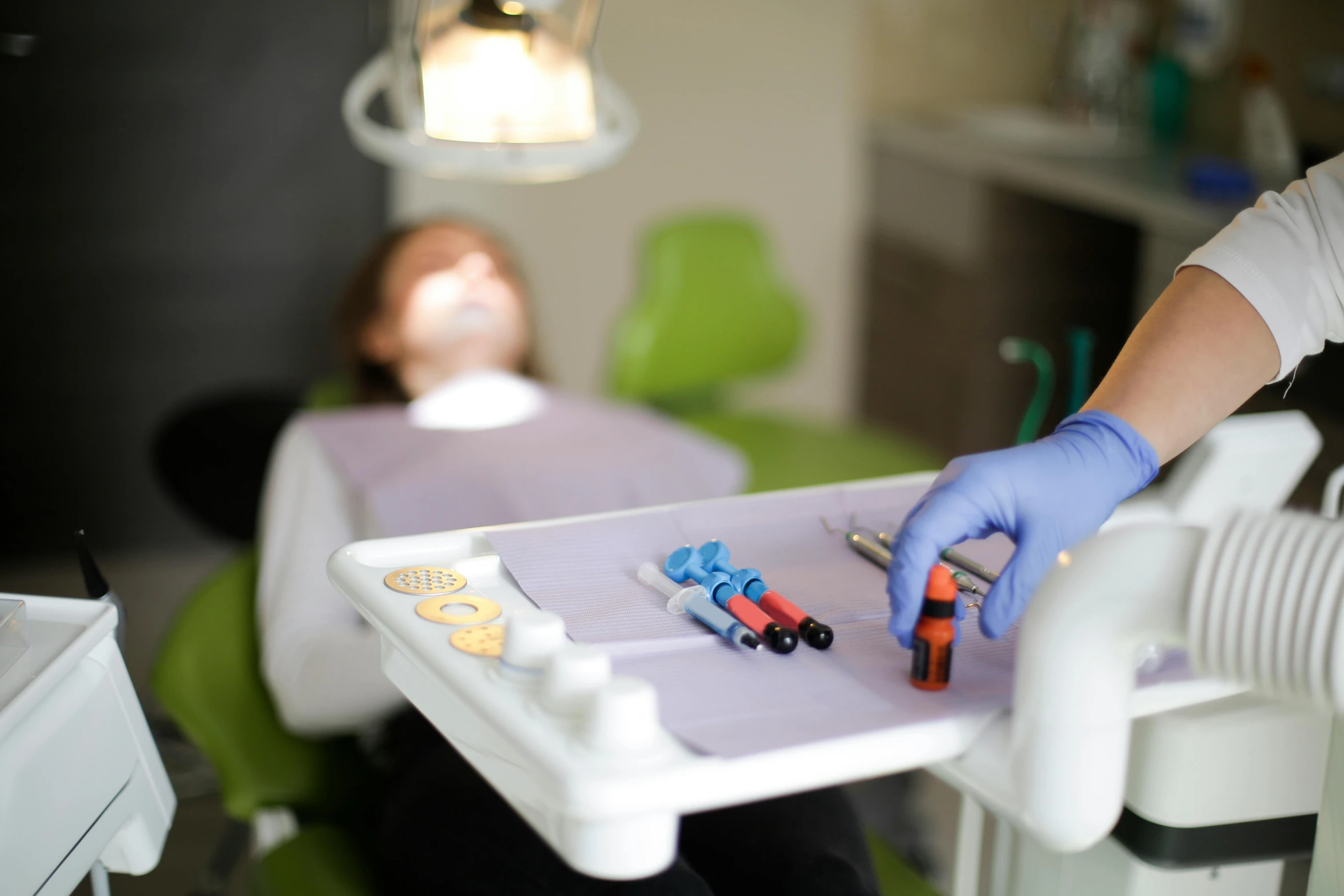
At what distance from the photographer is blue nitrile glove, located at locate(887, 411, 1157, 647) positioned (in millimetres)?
787

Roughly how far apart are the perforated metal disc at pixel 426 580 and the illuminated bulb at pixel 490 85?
38cm

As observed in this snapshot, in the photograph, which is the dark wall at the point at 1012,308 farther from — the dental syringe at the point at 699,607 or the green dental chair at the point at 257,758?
the dental syringe at the point at 699,607

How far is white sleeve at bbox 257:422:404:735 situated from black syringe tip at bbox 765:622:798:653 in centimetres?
60

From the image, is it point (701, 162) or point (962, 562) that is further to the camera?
point (701, 162)

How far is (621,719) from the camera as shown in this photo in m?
0.65

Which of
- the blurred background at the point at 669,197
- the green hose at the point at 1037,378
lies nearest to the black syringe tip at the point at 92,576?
the green hose at the point at 1037,378

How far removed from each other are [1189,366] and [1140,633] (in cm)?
32

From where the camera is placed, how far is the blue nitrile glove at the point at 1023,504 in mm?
787

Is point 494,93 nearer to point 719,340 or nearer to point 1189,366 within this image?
point 1189,366

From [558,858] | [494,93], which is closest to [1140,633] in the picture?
[558,858]

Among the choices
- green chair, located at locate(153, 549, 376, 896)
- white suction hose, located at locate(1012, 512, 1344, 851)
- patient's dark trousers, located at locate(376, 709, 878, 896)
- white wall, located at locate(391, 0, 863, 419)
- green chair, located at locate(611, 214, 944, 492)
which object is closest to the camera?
white suction hose, located at locate(1012, 512, 1344, 851)

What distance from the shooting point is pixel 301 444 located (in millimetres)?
1590

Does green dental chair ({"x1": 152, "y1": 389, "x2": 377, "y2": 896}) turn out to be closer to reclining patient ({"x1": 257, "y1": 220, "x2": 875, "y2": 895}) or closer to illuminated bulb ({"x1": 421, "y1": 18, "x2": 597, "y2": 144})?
reclining patient ({"x1": 257, "y1": 220, "x2": 875, "y2": 895})

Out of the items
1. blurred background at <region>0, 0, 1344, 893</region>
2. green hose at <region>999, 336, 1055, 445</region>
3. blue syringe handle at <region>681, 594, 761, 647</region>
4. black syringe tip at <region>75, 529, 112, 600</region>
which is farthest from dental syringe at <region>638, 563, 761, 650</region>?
blurred background at <region>0, 0, 1344, 893</region>
